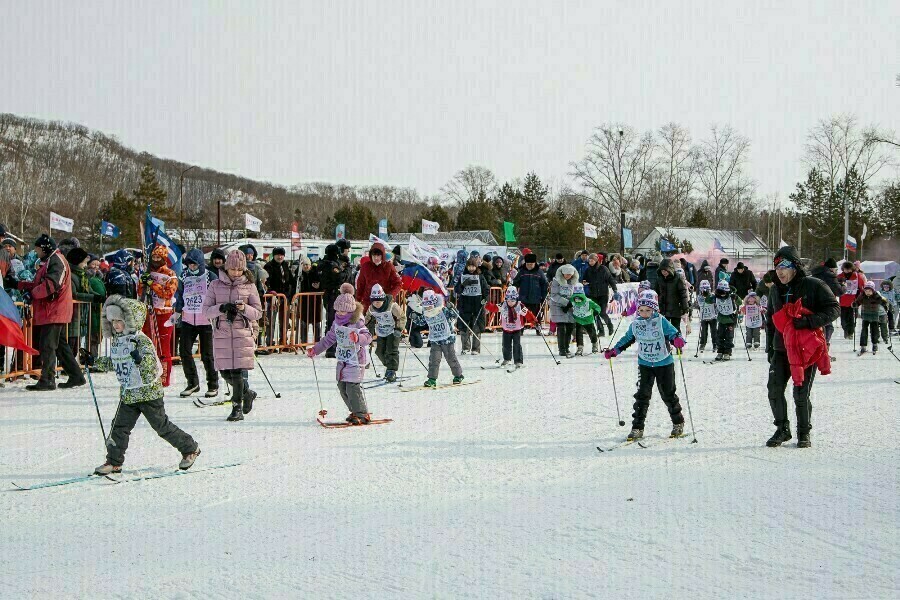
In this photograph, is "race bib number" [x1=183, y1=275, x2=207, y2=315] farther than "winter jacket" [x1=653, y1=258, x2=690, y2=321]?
No

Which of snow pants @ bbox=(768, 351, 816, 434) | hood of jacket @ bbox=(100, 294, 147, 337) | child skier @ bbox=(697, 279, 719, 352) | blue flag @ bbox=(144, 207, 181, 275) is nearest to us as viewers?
hood of jacket @ bbox=(100, 294, 147, 337)

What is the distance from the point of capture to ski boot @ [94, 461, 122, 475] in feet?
22.3

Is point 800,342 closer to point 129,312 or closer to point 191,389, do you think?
point 129,312

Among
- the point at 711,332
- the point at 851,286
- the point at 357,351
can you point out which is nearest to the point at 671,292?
the point at 711,332

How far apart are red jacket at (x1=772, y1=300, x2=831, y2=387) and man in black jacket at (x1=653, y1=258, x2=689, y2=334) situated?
6.81 metres

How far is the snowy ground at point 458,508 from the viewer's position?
4.64 meters

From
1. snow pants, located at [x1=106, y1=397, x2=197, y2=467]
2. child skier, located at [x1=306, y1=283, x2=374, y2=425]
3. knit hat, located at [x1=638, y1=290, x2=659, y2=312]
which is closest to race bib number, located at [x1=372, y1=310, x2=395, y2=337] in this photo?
child skier, located at [x1=306, y1=283, x2=374, y2=425]

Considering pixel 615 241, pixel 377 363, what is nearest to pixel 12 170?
pixel 615 241

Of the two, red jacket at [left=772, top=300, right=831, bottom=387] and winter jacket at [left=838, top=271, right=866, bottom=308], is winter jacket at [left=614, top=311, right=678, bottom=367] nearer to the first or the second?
red jacket at [left=772, top=300, right=831, bottom=387]

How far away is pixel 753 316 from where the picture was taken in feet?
53.7

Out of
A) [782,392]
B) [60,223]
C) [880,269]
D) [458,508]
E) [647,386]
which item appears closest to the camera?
[458,508]

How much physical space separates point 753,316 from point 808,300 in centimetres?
888

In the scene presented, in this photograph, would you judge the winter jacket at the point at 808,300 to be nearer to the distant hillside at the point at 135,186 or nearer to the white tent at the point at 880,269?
the white tent at the point at 880,269

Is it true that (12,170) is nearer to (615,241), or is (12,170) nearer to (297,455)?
(615,241)
